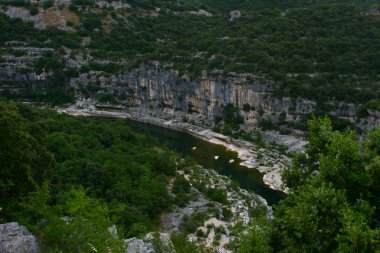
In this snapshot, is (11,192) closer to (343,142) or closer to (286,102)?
(343,142)

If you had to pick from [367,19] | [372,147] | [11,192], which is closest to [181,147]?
[367,19]

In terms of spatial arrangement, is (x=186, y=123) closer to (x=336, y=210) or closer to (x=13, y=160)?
(x=13, y=160)

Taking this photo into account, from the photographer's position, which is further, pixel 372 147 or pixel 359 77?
pixel 359 77

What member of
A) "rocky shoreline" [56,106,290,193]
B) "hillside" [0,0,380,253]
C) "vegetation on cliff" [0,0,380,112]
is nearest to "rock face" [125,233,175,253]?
"hillside" [0,0,380,253]

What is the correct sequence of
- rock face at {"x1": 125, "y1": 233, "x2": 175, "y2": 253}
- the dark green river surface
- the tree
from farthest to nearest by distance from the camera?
the dark green river surface
rock face at {"x1": 125, "y1": 233, "x2": 175, "y2": 253}
the tree


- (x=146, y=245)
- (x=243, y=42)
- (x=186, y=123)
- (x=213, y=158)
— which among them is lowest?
(x=213, y=158)

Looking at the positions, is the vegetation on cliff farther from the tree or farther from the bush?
the tree

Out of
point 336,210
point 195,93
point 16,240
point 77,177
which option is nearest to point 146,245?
point 16,240
